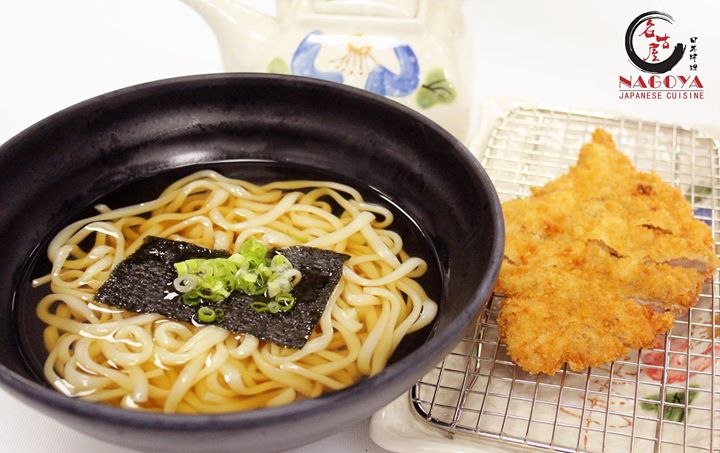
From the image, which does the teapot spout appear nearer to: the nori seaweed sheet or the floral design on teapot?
the floral design on teapot

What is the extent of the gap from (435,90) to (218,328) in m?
1.82

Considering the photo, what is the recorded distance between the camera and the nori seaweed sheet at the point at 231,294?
231cm

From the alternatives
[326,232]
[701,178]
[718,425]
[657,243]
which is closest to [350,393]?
[326,232]

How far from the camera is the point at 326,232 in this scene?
2725mm

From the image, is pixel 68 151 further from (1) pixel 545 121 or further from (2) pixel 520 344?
(1) pixel 545 121

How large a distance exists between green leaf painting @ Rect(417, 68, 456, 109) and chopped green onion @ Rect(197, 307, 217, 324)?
174 centimetres

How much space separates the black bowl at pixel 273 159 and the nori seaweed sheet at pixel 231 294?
317 millimetres

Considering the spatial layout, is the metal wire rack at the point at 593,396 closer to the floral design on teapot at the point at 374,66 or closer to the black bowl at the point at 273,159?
the black bowl at the point at 273,159

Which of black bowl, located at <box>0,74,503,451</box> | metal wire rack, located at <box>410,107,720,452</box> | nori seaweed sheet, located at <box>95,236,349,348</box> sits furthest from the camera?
metal wire rack, located at <box>410,107,720,452</box>

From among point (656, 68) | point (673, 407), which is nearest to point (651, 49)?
point (656, 68)

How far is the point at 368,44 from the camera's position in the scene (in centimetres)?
362

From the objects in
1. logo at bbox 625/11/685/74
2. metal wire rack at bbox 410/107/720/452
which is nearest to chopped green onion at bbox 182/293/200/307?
metal wire rack at bbox 410/107/720/452

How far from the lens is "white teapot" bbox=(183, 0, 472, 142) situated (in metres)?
3.62

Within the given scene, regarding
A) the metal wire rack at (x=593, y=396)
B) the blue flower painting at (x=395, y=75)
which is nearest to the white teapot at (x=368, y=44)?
the blue flower painting at (x=395, y=75)
